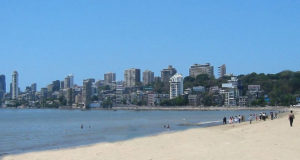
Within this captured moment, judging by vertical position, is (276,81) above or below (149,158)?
above

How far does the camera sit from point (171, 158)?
15.8 metres

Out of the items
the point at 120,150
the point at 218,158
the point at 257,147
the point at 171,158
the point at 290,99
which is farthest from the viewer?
the point at 290,99

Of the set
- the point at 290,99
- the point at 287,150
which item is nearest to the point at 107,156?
the point at 287,150

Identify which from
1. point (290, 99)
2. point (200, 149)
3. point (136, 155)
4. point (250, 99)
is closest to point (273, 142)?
point (200, 149)

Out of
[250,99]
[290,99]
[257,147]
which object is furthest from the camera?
[250,99]

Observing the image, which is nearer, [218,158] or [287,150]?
[218,158]

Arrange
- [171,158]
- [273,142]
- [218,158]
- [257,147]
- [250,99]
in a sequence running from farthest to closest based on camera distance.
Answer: [250,99], [273,142], [257,147], [171,158], [218,158]

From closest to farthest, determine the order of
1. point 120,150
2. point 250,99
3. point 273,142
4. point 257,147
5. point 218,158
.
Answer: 1. point 218,158
2. point 257,147
3. point 273,142
4. point 120,150
5. point 250,99

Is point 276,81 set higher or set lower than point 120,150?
higher

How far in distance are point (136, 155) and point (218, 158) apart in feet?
14.4

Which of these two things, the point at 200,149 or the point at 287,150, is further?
the point at 200,149

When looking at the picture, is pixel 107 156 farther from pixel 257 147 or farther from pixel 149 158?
pixel 257 147

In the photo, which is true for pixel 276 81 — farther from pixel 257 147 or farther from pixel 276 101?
pixel 257 147

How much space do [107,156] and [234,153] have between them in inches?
225
